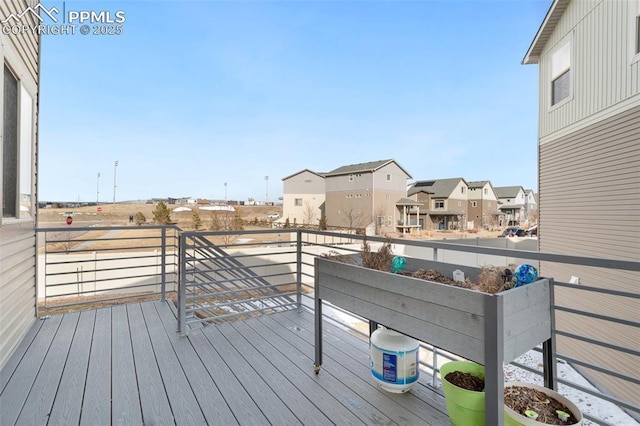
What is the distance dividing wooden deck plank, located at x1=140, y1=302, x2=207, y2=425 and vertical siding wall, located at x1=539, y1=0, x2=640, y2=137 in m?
6.59

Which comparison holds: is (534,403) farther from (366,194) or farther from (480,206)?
(480,206)

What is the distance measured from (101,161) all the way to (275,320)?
22093mm

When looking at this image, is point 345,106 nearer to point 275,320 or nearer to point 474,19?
point 474,19

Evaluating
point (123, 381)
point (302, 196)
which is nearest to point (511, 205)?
point (302, 196)

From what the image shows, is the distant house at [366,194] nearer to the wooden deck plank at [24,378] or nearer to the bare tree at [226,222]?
the bare tree at [226,222]

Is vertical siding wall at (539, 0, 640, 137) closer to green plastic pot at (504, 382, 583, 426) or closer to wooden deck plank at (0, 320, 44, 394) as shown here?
green plastic pot at (504, 382, 583, 426)

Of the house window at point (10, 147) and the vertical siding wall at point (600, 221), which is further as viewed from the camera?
the vertical siding wall at point (600, 221)

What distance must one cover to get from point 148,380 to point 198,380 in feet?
1.12

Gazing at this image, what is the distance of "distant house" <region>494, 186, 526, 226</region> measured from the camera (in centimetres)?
3158

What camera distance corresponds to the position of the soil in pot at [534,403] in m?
1.27

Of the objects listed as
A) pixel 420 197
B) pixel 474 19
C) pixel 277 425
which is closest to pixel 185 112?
pixel 474 19

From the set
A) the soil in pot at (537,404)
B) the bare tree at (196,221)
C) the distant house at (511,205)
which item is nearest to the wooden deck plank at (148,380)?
the soil in pot at (537,404)

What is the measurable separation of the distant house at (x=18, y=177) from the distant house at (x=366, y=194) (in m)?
18.2
